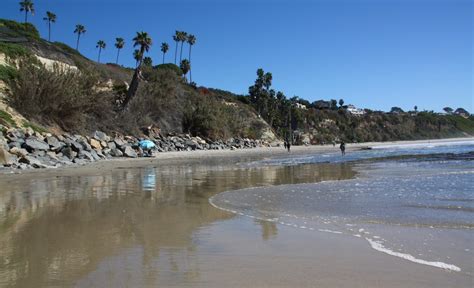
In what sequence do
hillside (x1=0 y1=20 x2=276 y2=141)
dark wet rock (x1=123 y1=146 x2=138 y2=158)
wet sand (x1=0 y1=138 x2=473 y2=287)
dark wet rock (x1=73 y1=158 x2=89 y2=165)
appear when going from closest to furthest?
wet sand (x1=0 y1=138 x2=473 y2=287) < dark wet rock (x1=73 y1=158 x2=89 y2=165) < dark wet rock (x1=123 y1=146 x2=138 y2=158) < hillside (x1=0 y1=20 x2=276 y2=141)

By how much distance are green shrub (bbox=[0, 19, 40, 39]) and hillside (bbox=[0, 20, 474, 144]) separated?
0.44 ft

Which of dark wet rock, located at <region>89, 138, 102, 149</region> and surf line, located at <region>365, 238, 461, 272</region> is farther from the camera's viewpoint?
dark wet rock, located at <region>89, 138, 102, 149</region>

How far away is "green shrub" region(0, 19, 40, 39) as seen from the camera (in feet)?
168

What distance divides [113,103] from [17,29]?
2236cm

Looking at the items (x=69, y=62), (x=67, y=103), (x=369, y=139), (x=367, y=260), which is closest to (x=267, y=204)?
(x=367, y=260)

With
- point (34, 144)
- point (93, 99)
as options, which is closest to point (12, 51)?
point (93, 99)

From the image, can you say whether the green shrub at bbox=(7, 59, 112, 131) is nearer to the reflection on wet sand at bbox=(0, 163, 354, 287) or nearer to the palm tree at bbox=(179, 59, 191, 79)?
the reflection on wet sand at bbox=(0, 163, 354, 287)

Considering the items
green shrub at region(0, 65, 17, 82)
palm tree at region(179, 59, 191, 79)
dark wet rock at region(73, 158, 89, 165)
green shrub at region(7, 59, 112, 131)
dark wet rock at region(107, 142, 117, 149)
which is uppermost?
palm tree at region(179, 59, 191, 79)

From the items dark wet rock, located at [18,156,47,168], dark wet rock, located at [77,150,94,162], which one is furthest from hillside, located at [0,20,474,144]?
dark wet rock, located at [18,156,47,168]

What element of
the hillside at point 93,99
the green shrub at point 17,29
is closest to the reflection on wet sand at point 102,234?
the hillside at point 93,99

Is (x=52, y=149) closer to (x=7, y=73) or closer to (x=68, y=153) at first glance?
(x=68, y=153)

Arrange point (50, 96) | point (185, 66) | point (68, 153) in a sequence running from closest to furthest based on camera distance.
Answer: point (68, 153) < point (50, 96) < point (185, 66)

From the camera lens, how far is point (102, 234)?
6.73 meters

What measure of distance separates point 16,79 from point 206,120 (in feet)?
82.7
